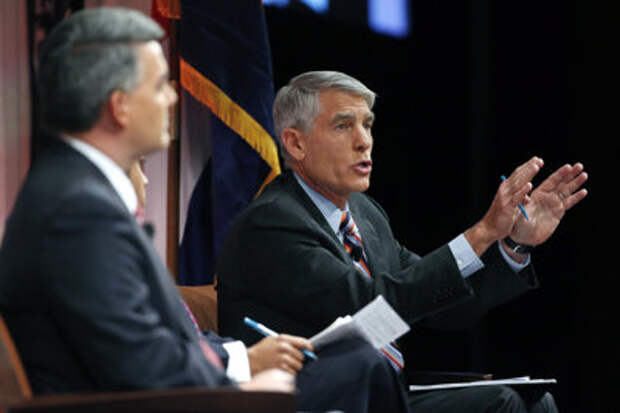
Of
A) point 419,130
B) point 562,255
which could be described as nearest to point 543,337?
point 562,255

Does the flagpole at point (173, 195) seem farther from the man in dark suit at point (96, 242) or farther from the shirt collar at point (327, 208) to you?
the man in dark suit at point (96, 242)

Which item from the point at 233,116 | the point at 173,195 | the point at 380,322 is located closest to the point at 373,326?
the point at 380,322

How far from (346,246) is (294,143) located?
0.42 metres

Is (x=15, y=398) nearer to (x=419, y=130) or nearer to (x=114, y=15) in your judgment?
(x=114, y=15)

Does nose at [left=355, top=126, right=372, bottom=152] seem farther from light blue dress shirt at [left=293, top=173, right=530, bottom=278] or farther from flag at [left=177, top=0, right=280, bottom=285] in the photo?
flag at [left=177, top=0, right=280, bottom=285]

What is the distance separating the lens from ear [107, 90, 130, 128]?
63.2 inches

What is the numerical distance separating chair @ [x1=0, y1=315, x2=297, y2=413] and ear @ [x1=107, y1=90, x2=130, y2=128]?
1.38ft

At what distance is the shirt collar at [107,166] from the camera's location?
1604 mm

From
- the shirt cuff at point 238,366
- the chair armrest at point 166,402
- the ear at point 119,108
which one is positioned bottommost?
the shirt cuff at point 238,366

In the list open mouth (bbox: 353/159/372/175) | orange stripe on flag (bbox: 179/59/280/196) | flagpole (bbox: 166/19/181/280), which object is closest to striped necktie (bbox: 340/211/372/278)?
open mouth (bbox: 353/159/372/175)

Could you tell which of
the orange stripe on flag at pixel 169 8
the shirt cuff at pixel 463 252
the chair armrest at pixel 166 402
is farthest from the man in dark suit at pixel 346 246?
the chair armrest at pixel 166 402

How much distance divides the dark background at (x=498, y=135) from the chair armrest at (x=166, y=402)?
9.97ft

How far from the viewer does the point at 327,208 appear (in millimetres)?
2879

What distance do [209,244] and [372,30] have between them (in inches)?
68.7
